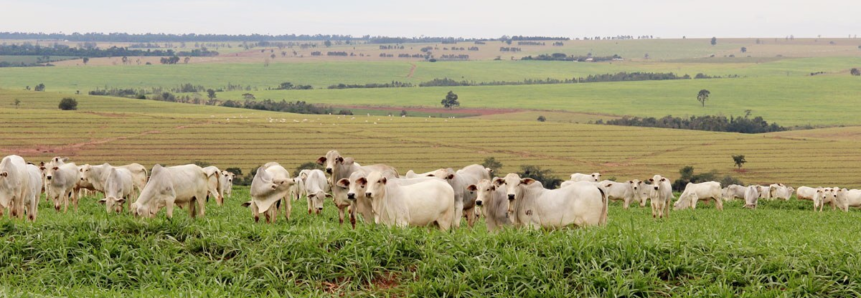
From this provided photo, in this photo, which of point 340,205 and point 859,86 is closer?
point 340,205

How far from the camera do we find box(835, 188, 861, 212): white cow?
44.9 meters

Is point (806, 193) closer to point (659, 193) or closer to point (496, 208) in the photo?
point (659, 193)

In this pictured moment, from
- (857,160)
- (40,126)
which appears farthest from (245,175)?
(857,160)

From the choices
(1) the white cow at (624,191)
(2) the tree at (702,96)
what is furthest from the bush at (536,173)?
(2) the tree at (702,96)

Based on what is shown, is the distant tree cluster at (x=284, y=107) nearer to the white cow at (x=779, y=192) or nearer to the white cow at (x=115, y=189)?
the white cow at (x=779, y=192)

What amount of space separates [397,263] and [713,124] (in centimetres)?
12471

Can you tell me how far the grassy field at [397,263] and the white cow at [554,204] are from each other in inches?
144

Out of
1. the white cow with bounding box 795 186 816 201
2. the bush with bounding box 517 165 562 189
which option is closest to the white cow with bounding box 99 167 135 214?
the white cow with bounding box 795 186 816 201

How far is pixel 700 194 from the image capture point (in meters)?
43.9

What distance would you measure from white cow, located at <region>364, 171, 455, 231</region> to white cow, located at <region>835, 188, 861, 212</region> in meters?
31.8

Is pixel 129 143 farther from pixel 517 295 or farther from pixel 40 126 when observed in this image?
pixel 517 295

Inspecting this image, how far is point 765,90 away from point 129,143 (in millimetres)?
132235

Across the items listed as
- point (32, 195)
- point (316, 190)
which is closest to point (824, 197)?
point (316, 190)

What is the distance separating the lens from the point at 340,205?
21.7 meters
